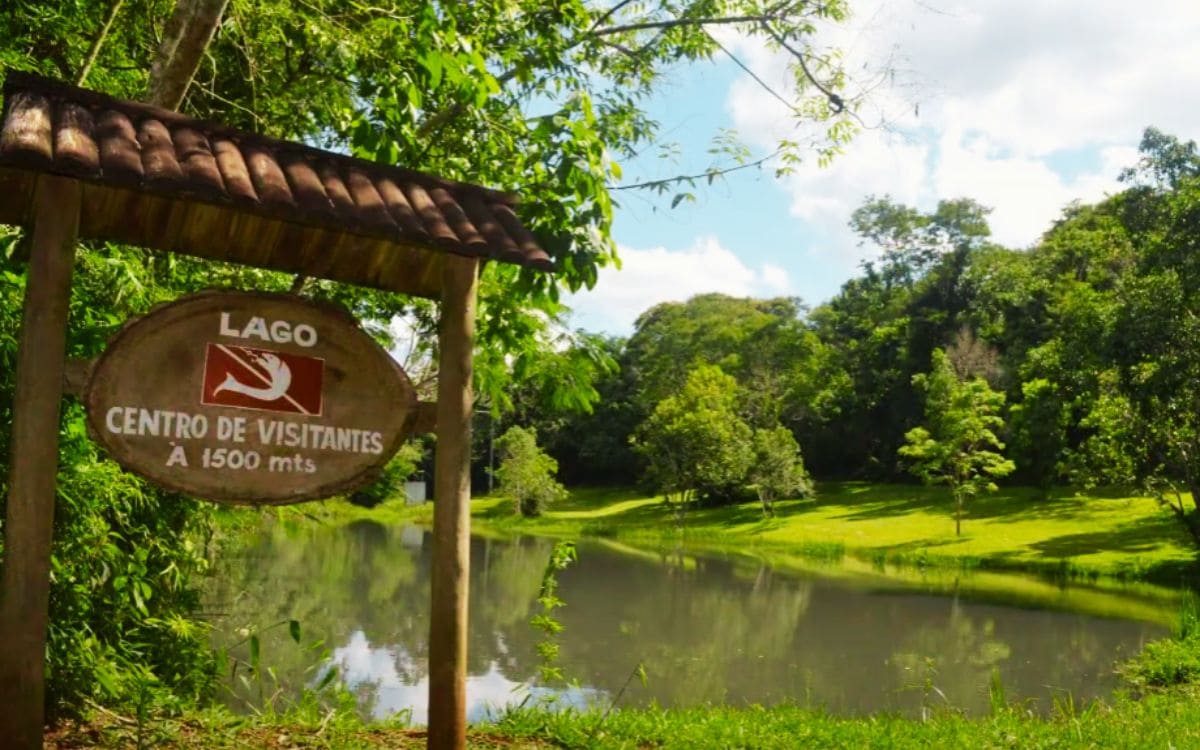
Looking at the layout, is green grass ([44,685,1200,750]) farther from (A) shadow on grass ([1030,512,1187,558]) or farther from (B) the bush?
(A) shadow on grass ([1030,512,1187,558])

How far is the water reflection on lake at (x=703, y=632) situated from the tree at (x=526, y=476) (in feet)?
59.3

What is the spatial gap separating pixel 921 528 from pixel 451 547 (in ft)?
101

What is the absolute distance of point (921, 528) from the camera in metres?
31.6

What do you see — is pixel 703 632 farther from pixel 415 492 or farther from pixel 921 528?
pixel 415 492

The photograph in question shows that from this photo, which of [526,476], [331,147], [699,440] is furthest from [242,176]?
[526,476]

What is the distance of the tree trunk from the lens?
4016 mm

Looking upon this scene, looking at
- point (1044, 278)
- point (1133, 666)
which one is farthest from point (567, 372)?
point (1044, 278)

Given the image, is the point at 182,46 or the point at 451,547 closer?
the point at 451,547

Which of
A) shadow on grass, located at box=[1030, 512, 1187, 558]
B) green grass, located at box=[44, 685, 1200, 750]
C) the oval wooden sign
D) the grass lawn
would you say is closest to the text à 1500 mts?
the oval wooden sign

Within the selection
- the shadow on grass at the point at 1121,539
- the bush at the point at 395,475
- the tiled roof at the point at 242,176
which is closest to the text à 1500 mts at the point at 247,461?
the tiled roof at the point at 242,176

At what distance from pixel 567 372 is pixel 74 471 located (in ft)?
7.98

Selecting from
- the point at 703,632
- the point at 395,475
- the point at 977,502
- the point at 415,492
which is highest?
the point at 395,475

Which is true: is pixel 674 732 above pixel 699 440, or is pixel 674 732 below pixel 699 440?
below

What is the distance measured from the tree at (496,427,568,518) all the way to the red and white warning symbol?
39400mm
